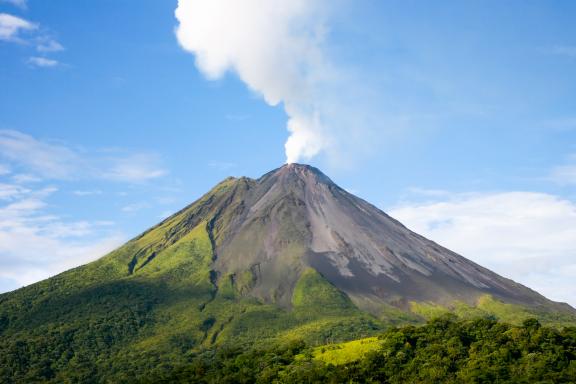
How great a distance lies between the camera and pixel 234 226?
624 feet

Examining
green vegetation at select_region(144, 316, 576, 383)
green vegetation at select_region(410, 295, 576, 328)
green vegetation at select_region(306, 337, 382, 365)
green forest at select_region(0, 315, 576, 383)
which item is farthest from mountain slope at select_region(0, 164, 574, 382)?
green vegetation at select_region(306, 337, 382, 365)

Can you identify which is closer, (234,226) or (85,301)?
(85,301)

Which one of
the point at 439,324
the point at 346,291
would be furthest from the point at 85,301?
the point at 439,324

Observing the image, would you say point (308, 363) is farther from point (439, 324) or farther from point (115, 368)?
point (115, 368)

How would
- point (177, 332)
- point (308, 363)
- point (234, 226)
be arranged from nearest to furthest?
point (308, 363), point (177, 332), point (234, 226)

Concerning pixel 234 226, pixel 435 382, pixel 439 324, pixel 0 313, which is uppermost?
pixel 234 226

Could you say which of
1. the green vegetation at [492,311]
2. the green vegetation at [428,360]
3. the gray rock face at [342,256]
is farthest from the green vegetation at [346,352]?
the gray rock face at [342,256]

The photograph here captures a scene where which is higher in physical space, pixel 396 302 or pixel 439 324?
pixel 396 302

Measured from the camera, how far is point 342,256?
17388cm

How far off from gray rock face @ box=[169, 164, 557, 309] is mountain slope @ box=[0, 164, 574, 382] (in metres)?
0.44

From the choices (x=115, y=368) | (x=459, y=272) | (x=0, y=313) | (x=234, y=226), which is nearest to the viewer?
(x=115, y=368)

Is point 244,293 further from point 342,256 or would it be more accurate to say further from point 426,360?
point 426,360

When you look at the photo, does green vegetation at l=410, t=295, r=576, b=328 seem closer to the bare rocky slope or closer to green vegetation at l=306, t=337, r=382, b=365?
the bare rocky slope

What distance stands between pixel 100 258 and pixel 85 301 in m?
40.7
